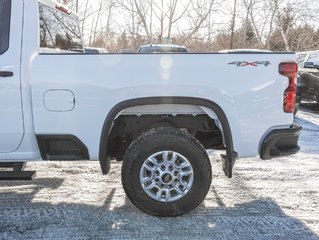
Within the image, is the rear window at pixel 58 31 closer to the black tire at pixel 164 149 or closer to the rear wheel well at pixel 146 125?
the rear wheel well at pixel 146 125

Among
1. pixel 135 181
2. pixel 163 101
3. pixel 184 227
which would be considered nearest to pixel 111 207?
pixel 135 181

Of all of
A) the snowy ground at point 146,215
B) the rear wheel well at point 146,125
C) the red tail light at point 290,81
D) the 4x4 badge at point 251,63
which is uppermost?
the 4x4 badge at point 251,63

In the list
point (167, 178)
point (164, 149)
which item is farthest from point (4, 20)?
point (167, 178)

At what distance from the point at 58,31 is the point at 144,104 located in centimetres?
158

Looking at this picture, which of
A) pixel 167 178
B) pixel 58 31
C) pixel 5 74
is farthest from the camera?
pixel 58 31

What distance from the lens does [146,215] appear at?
3855 mm

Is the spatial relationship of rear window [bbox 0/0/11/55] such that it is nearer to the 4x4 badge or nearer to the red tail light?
the 4x4 badge

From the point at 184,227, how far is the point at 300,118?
24.1ft

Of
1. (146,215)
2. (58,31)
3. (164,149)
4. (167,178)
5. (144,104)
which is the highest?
(58,31)

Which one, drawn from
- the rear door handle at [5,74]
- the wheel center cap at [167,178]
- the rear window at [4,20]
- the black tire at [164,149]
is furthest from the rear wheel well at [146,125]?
the rear window at [4,20]

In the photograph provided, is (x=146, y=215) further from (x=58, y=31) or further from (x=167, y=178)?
(x=58, y=31)

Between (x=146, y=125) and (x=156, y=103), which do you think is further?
(x=146, y=125)

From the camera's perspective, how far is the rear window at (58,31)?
4.04 meters

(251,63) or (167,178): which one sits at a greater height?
(251,63)
